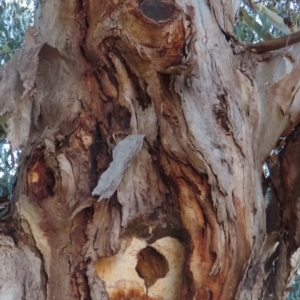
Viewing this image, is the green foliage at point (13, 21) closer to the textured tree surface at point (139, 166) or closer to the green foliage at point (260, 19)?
the green foliage at point (260, 19)

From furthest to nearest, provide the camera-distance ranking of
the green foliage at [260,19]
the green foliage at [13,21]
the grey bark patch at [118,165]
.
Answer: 1. the green foliage at [13,21]
2. the green foliage at [260,19]
3. the grey bark patch at [118,165]

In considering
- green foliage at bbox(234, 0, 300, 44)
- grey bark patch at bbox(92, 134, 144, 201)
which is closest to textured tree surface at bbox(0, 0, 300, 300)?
grey bark patch at bbox(92, 134, 144, 201)

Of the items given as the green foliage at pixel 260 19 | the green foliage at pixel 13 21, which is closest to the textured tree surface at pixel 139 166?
the green foliage at pixel 260 19

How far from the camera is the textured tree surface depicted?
0.95 m

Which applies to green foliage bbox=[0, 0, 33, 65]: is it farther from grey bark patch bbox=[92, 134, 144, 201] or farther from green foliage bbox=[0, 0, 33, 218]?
grey bark patch bbox=[92, 134, 144, 201]

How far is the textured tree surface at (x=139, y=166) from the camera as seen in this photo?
945 millimetres

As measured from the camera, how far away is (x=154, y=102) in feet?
3.43

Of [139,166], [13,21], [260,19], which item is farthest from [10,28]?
[139,166]

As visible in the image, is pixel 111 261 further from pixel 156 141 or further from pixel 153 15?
pixel 153 15

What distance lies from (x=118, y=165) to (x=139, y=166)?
0.32 feet

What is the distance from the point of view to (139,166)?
1030mm

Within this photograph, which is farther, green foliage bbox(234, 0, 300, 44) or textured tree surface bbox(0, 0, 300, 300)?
green foliage bbox(234, 0, 300, 44)

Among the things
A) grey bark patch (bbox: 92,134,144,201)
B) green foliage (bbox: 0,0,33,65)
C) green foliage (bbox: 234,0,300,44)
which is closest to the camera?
grey bark patch (bbox: 92,134,144,201)

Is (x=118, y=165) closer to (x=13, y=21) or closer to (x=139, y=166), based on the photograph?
(x=139, y=166)
